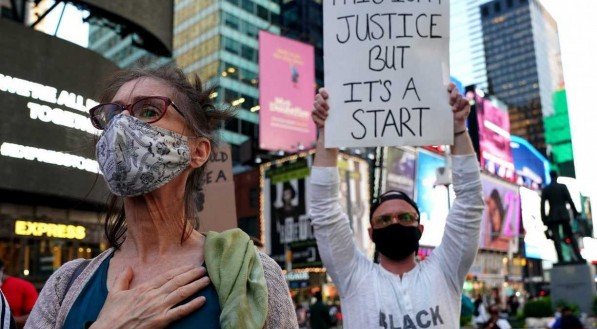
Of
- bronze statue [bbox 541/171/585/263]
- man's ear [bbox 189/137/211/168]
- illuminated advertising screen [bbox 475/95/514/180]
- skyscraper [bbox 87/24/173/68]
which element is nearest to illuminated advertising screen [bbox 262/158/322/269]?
illuminated advertising screen [bbox 475/95/514/180]

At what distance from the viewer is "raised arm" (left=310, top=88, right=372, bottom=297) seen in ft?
10.3

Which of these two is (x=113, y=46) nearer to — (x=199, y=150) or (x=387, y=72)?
(x=387, y=72)

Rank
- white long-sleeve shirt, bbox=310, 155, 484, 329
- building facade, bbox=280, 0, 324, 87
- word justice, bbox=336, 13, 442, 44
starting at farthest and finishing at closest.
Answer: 1. building facade, bbox=280, 0, 324, 87
2. word justice, bbox=336, 13, 442, 44
3. white long-sleeve shirt, bbox=310, 155, 484, 329

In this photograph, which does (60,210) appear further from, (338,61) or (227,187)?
(338,61)

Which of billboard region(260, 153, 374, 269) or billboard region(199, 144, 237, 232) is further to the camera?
billboard region(260, 153, 374, 269)

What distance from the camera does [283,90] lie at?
1308 inches

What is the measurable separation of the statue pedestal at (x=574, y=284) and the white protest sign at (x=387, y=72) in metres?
10.4

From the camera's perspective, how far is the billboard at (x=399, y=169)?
122ft

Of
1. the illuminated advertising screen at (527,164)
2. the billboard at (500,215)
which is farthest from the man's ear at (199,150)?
the illuminated advertising screen at (527,164)

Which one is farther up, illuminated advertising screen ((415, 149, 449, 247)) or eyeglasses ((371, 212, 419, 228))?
illuminated advertising screen ((415, 149, 449, 247))

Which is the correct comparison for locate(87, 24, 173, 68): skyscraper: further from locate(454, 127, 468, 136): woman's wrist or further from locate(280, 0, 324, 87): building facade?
locate(454, 127, 468, 136): woman's wrist

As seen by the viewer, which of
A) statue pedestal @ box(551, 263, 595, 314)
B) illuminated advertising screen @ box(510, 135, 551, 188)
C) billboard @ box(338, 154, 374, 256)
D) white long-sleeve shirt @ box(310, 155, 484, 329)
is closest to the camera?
white long-sleeve shirt @ box(310, 155, 484, 329)

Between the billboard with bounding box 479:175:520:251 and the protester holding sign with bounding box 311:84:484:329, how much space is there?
44.5 metres

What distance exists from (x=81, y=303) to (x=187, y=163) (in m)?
0.47
